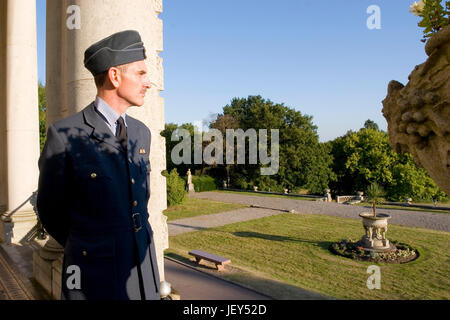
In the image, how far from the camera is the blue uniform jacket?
2.15m

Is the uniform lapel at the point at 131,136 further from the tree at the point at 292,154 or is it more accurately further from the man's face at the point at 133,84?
the tree at the point at 292,154

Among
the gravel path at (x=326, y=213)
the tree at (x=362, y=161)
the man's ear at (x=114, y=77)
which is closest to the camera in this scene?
the man's ear at (x=114, y=77)

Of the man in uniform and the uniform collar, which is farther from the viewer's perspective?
the uniform collar

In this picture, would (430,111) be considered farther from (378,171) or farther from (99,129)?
(378,171)

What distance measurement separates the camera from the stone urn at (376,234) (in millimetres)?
14695

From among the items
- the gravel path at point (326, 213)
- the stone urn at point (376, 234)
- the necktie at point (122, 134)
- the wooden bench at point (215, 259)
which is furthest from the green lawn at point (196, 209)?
the necktie at point (122, 134)

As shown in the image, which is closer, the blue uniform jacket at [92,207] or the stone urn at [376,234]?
the blue uniform jacket at [92,207]

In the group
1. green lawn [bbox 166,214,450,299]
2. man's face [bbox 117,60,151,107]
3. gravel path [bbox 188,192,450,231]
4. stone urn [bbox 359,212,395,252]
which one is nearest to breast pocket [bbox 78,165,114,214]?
man's face [bbox 117,60,151,107]

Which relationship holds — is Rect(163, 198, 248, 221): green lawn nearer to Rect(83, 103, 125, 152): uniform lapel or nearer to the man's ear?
Rect(83, 103, 125, 152): uniform lapel

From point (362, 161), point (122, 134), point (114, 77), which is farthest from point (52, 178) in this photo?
point (362, 161)

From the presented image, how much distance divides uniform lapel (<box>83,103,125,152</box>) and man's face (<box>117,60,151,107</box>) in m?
A: 0.23

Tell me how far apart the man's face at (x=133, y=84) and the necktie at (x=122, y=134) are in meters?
0.17

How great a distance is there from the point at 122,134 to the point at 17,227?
8.89 m
